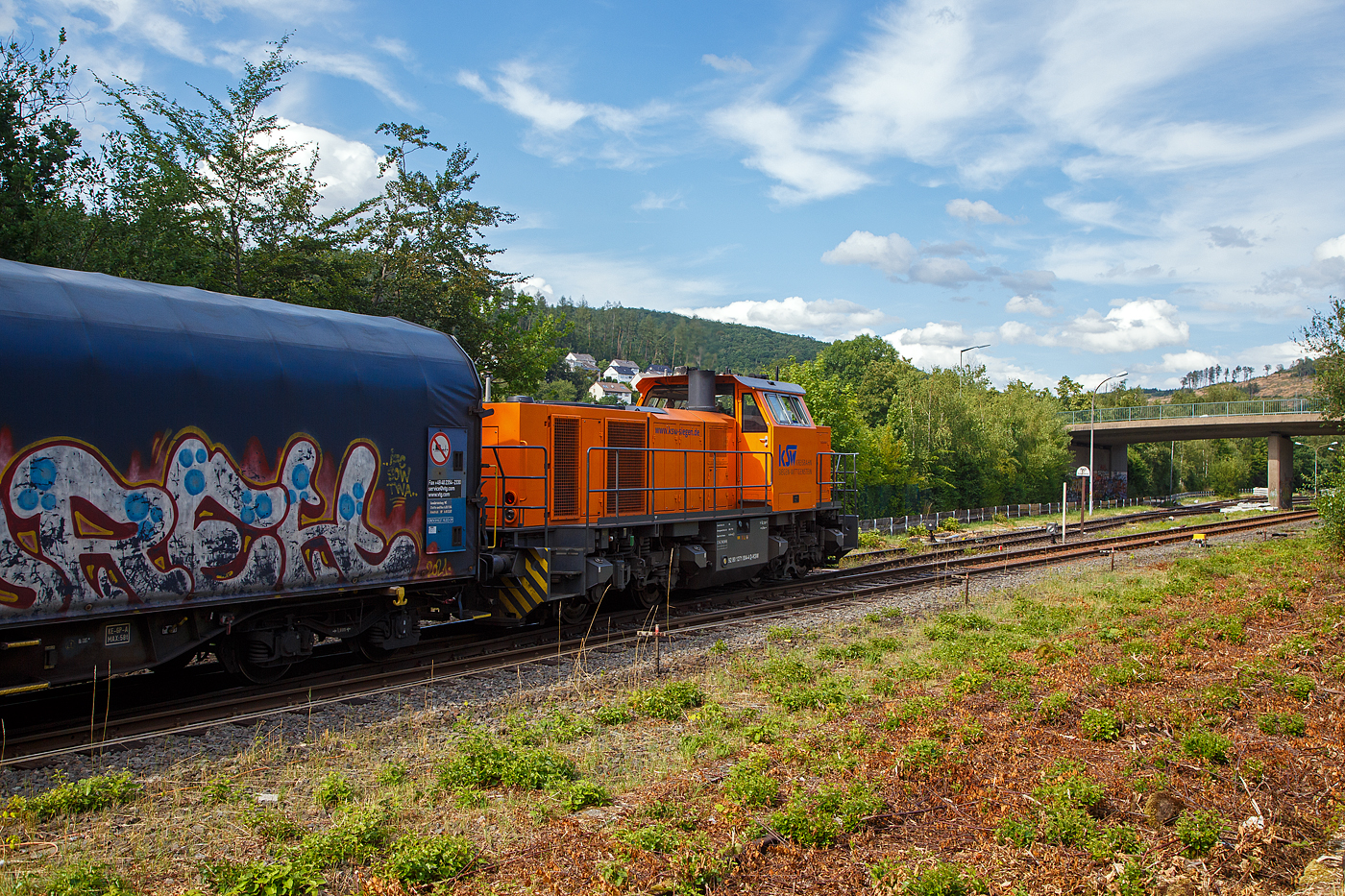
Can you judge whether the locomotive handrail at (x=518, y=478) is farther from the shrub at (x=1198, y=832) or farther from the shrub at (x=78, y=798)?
the shrub at (x=1198, y=832)

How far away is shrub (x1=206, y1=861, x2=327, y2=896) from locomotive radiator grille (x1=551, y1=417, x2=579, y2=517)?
25.5 feet

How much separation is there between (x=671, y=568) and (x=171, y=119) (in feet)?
54.2

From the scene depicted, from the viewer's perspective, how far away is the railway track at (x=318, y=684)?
7.36m

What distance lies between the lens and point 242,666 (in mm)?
8930

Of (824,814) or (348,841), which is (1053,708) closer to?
(824,814)

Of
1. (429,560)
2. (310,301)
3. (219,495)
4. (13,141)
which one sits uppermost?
(13,141)

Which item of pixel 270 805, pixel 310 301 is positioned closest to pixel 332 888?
pixel 270 805

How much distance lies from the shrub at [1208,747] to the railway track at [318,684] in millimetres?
6417

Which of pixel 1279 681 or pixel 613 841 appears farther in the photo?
pixel 1279 681

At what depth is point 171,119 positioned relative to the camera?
19469 mm

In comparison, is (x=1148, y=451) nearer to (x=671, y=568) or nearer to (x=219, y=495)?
(x=671, y=568)

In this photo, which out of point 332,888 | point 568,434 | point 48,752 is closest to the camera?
point 332,888

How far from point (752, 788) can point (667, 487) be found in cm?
840

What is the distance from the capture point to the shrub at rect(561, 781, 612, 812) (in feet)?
19.4
